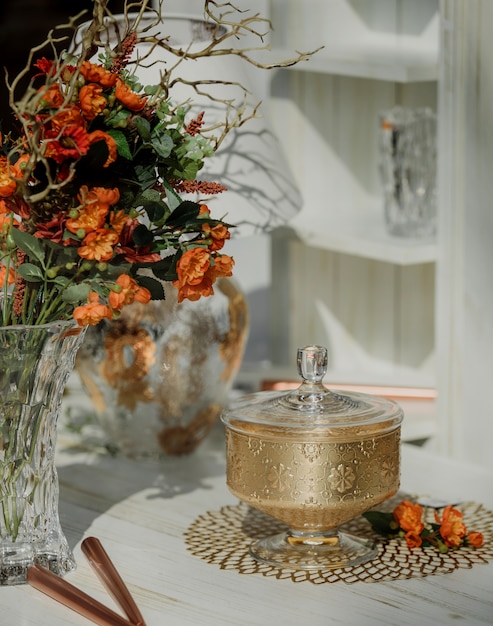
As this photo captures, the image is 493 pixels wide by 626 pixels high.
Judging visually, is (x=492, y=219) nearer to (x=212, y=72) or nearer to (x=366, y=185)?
(x=212, y=72)

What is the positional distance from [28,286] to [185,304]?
466 mm

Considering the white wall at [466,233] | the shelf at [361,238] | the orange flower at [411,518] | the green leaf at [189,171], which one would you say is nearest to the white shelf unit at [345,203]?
the shelf at [361,238]

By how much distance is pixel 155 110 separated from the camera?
0.94 metres

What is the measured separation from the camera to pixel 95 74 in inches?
34.0

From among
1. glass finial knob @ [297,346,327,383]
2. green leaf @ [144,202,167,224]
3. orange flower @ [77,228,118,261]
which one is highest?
green leaf @ [144,202,167,224]

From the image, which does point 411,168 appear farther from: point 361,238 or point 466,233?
point 466,233

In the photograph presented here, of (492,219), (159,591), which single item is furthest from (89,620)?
(492,219)

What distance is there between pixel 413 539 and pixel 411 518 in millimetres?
23

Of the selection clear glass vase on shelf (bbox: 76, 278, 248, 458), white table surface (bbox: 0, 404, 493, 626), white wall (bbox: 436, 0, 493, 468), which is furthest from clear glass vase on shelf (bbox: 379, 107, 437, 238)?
white table surface (bbox: 0, 404, 493, 626)

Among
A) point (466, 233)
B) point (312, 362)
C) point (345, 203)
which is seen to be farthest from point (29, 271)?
point (345, 203)

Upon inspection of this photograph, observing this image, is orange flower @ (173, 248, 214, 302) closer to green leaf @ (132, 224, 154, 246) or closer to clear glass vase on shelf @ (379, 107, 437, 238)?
green leaf @ (132, 224, 154, 246)

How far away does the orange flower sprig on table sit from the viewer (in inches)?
41.7

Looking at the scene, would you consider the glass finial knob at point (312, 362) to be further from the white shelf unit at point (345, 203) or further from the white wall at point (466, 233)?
the white shelf unit at point (345, 203)

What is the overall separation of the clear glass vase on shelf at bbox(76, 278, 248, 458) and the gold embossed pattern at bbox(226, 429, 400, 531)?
1.28 ft
